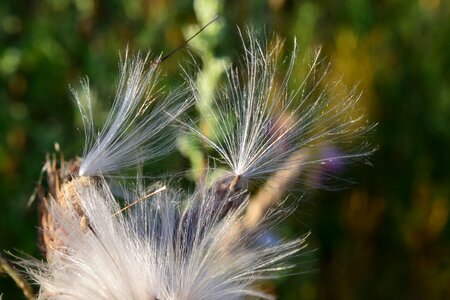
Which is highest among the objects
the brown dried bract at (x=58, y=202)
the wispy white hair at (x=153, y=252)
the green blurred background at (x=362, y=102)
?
the brown dried bract at (x=58, y=202)

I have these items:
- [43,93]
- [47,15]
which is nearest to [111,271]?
[43,93]

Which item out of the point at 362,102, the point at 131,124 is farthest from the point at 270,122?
the point at 362,102

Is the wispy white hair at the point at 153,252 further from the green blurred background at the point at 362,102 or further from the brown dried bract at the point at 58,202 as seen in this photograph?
the green blurred background at the point at 362,102

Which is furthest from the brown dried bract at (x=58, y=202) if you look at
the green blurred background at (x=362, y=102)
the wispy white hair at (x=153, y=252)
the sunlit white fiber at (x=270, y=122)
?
the green blurred background at (x=362, y=102)

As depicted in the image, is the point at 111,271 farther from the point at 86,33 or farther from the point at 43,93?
the point at 86,33

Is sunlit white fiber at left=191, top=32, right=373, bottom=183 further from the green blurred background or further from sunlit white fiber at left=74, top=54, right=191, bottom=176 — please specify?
the green blurred background

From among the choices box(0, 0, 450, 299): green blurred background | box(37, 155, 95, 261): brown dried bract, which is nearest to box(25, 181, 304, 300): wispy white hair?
box(37, 155, 95, 261): brown dried bract

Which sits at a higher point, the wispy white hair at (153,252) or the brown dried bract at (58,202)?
the brown dried bract at (58,202)
